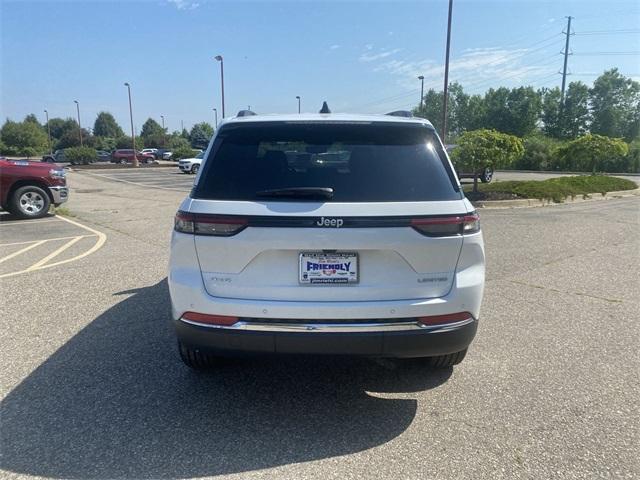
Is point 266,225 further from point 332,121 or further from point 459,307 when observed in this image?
point 459,307

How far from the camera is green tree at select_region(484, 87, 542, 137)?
7275 cm

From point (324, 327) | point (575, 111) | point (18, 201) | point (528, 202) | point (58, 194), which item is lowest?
point (528, 202)

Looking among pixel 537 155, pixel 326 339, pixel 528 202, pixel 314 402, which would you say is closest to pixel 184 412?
pixel 314 402

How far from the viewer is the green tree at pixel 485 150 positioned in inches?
509

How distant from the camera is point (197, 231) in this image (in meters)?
2.65

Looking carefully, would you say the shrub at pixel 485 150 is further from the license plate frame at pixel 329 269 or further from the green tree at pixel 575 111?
the green tree at pixel 575 111

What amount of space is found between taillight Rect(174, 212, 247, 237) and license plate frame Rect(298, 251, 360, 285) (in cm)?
39

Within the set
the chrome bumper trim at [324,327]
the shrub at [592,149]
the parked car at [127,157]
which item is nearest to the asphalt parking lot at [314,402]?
the chrome bumper trim at [324,327]

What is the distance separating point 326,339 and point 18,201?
35.9ft

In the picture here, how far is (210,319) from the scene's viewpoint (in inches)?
106

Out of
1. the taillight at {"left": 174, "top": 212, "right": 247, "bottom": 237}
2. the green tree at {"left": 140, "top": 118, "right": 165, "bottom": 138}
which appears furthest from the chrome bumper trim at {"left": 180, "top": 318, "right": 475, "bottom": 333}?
the green tree at {"left": 140, "top": 118, "right": 165, "bottom": 138}

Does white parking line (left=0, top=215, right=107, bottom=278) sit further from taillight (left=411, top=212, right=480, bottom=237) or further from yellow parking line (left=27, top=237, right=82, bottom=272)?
taillight (left=411, top=212, right=480, bottom=237)

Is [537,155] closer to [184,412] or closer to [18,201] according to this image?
[18,201]

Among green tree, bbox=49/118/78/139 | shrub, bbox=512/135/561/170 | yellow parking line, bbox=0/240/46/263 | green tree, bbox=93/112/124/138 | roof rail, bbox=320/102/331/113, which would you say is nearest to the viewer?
roof rail, bbox=320/102/331/113
